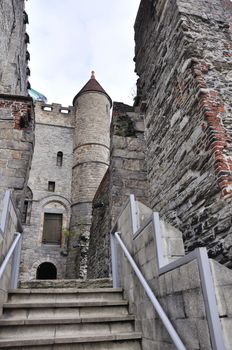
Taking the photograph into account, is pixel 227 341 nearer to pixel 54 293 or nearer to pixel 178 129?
pixel 54 293

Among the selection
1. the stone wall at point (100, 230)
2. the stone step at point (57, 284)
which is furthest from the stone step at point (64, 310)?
the stone wall at point (100, 230)

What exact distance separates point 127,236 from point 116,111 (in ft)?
13.5

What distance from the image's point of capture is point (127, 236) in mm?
3809

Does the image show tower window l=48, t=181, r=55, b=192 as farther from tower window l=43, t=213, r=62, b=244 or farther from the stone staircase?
the stone staircase

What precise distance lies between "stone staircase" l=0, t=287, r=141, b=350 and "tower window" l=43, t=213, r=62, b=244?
13.4 meters

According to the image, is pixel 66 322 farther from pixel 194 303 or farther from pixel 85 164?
pixel 85 164

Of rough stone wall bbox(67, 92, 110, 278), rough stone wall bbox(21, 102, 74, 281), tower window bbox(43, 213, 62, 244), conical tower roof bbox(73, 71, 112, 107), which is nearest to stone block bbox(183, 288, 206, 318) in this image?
rough stone wall bbox(67, 92, 110, 278)

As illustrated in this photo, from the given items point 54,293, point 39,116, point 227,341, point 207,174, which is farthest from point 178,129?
point 39,116

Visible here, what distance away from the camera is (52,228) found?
16.8 m

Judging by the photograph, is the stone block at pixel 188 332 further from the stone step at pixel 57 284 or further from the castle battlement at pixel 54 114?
the castle battlement at pixel 54 114

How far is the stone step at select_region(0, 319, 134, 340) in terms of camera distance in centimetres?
279

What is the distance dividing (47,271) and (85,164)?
6.67m

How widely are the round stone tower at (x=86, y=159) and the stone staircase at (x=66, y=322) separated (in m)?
10.3

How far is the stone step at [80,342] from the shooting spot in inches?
101
